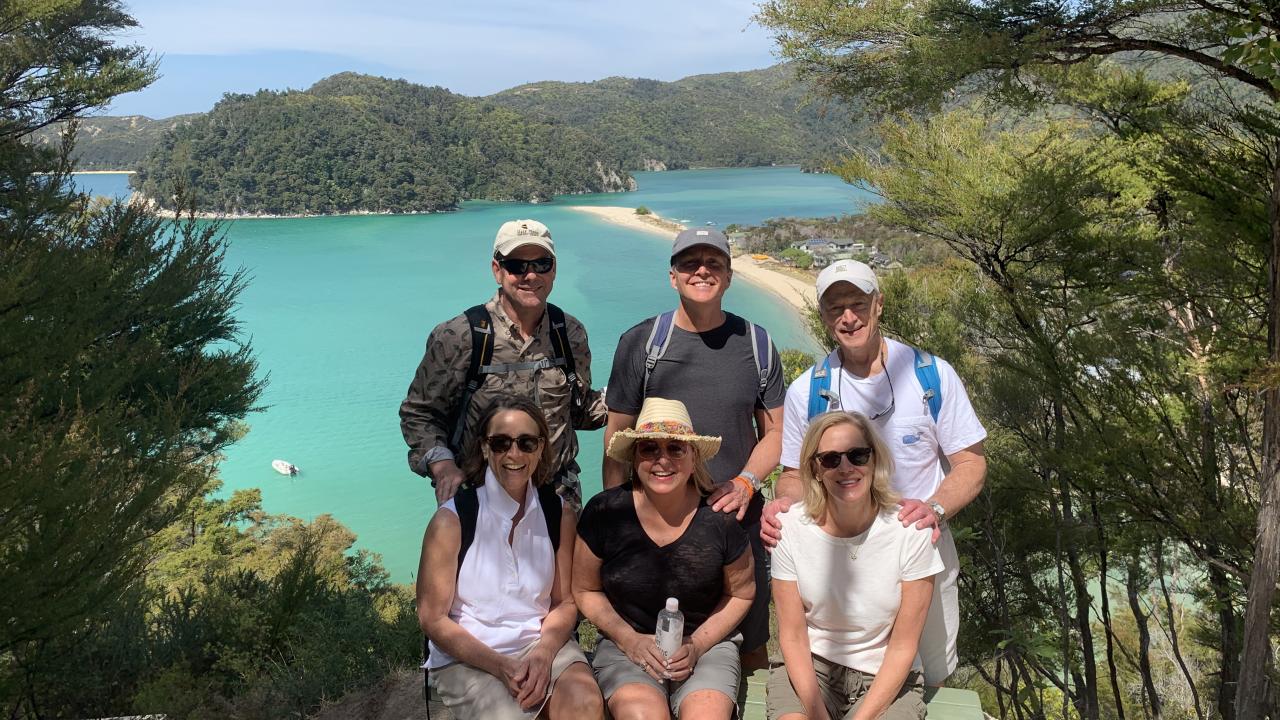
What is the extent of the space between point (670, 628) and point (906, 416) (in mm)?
881

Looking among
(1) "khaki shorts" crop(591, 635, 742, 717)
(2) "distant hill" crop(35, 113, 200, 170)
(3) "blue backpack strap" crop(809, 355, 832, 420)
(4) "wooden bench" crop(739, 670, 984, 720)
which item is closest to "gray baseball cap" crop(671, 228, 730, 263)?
(3) "blue backpack strap" crop(809, 355, 832, 420)

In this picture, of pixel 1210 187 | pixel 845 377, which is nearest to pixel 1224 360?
pixel 1210 187

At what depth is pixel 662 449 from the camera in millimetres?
2232

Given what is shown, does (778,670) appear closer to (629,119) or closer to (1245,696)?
(1245,696)

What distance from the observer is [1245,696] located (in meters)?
4.25

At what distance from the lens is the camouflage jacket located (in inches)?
101

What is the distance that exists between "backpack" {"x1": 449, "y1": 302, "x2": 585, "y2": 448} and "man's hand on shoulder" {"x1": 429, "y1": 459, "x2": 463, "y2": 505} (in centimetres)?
13

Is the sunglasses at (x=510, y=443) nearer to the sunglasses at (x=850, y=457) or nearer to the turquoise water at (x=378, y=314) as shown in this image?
the sunglasses at (x=850, y=457)

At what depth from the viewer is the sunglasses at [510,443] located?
2299 millimetres

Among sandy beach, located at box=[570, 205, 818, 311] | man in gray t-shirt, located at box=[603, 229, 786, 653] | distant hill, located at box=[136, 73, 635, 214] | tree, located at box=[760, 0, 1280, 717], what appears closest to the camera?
man in gray t-shirt, located at box=[603, 229, 786, 653]

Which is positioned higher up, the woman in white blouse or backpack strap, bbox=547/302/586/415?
backpack strap, bbox=547/302/586/415

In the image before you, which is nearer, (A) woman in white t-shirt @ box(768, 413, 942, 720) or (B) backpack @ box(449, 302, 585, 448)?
(A) woman in white t-shirt @ box(768, 413, 942, 720)

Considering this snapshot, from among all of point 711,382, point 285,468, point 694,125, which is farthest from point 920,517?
point 694,125

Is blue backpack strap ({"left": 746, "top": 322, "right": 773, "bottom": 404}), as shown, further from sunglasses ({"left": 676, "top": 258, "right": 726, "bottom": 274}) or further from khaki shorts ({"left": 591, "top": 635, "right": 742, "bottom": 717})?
khaki shorts ({"left": 591, "top": 635, "right": 742, "bottom": 717})
